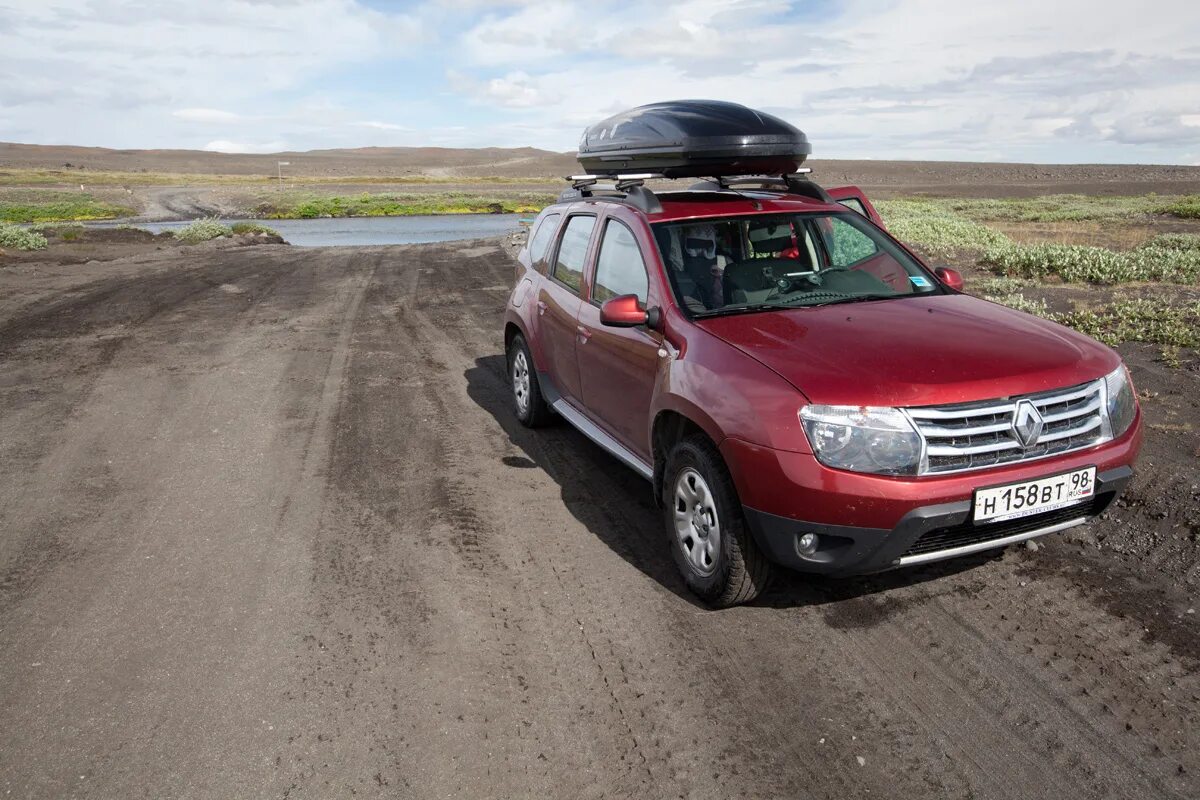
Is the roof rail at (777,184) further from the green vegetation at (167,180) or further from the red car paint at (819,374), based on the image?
the green vegetation at (167,180)

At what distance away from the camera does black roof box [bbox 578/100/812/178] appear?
6.06m

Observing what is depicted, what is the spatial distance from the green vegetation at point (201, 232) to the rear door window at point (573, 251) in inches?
923

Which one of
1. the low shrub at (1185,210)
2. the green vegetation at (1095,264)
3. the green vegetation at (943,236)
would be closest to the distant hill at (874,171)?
the low shrub at (1185,210)

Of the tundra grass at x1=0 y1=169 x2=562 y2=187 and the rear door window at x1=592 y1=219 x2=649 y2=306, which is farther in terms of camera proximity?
the tundra grass at x1=0 y1=169 x2=562 y2=187

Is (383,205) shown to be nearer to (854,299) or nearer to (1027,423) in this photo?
(854,299)

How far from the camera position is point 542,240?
7172 mm

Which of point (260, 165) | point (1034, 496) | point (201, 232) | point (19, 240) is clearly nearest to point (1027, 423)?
point (1034, 496)

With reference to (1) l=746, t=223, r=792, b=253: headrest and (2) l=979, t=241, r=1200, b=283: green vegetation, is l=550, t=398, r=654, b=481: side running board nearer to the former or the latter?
(1) l=746, t=223, r=792, b=253: headrest

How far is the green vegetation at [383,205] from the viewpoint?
2144 inches

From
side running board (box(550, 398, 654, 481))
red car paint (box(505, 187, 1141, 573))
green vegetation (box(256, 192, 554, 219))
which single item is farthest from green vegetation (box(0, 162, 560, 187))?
red car paint (box(505, 187, 1141, 573))

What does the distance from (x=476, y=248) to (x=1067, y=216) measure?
23.7 metres

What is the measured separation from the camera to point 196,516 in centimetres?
562

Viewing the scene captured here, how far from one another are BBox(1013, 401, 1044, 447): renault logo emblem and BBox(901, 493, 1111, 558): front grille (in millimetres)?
314

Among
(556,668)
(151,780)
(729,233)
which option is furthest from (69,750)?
(729,233)
